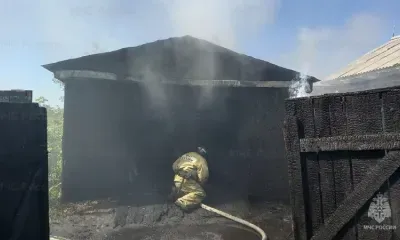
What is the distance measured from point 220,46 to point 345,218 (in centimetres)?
790

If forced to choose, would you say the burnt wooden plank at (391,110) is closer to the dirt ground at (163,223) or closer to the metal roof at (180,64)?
the dirt ground at (163,223)

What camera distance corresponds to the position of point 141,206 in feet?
24.8

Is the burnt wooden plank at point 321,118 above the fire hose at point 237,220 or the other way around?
above

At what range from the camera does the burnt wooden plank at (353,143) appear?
7.39 feet

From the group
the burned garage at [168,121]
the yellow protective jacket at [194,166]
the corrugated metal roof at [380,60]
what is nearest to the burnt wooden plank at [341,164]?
the corrugated metal roof at [380,60]

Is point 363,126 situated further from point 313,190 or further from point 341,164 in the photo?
point 313,190

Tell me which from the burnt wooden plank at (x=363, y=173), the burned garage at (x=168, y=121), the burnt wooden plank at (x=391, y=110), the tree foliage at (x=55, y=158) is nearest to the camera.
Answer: the burnt wooden plank at (x=391, y=110)

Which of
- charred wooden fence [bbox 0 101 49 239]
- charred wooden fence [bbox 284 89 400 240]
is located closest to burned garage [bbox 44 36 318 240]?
charred wooden fence [bbox 0 101 49 239]

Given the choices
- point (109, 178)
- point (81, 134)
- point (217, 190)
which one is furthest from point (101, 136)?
point (217, 190)

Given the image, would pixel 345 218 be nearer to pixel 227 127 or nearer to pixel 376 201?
pixel 376 201

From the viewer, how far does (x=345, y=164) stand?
96.3 inches

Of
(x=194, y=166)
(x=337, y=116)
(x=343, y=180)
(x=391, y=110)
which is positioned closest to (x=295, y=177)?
(x=343, y=180)

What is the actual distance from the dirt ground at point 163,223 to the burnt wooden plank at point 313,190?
3140 mm

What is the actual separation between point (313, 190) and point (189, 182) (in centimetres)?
544
